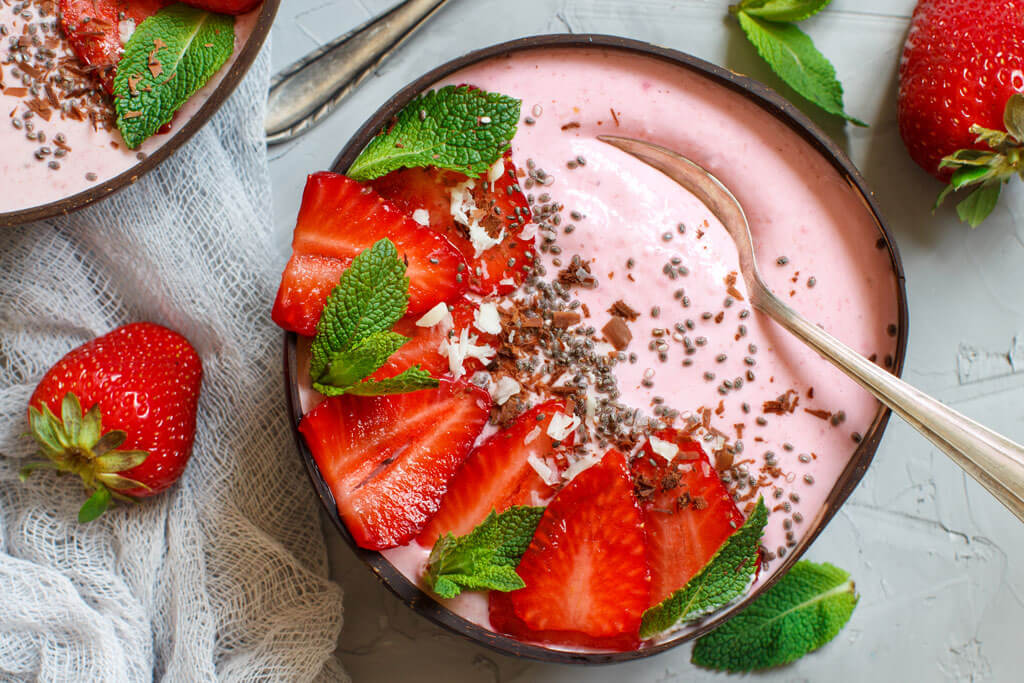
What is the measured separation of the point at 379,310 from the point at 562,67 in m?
0.57

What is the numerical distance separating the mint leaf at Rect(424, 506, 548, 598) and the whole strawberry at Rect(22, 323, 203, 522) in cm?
60

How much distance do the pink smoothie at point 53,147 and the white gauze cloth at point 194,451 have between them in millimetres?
122

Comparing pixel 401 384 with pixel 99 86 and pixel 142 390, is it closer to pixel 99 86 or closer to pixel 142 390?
pixel 142 390

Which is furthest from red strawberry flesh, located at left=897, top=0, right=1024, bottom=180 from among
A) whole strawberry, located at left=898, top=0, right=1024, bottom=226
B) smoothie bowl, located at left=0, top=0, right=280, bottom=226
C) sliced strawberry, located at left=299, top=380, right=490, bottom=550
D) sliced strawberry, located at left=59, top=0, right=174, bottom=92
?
sliced strawberry, located at left=59, top=0, right=174, bottom=92

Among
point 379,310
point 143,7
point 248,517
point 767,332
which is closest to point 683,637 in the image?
point 767,332

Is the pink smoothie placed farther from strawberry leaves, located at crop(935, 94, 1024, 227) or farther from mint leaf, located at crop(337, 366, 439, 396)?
strawberry leaves, located at crop(935, 94, 1024, 227)

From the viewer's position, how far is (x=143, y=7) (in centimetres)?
145

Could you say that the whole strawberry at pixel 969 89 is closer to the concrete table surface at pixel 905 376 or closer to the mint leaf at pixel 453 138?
the concrete table surface at pixel 905 376

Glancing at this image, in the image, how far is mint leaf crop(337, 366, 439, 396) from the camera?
1202 mm

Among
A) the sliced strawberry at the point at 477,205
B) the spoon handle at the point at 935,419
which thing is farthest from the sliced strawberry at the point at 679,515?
the sliced strawberry at the point at 477,205

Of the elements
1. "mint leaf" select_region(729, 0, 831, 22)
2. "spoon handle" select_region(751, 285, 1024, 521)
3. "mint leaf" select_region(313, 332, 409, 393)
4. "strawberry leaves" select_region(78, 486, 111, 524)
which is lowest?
"strawberry leaves" select_region(78, 486, 111, 524)

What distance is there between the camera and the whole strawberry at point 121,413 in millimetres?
1433

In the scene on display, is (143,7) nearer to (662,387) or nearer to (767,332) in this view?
(662,387)

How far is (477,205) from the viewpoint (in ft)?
4.51
